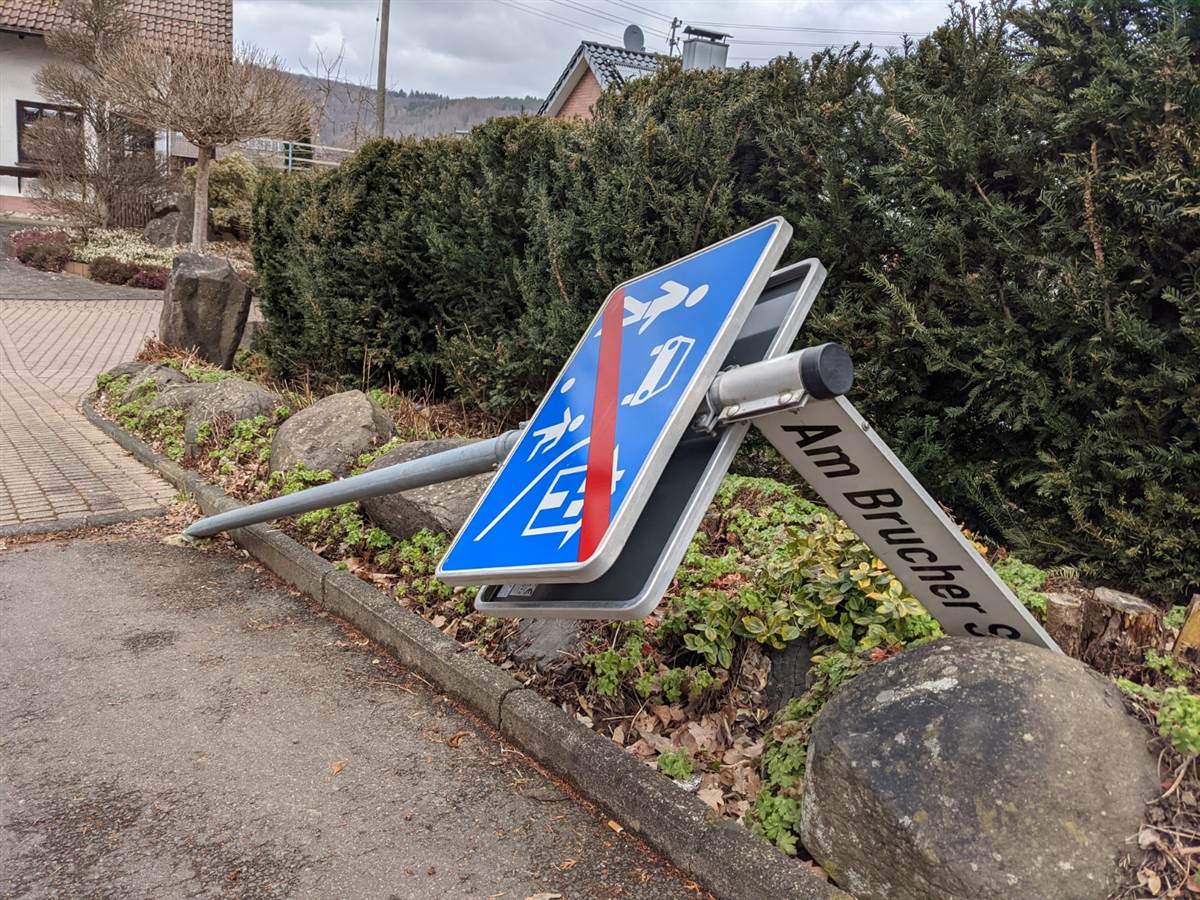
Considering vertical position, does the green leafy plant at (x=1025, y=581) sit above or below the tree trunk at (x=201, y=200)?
below

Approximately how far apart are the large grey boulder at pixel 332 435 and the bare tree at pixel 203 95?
13.9m

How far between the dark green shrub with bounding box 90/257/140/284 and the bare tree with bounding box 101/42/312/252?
332 cm

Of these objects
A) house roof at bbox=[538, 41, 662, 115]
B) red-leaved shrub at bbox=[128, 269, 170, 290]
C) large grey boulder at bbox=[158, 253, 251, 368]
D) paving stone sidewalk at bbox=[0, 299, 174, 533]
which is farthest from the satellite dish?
large grey boulder at bbox=[158, 253, 251, 368]

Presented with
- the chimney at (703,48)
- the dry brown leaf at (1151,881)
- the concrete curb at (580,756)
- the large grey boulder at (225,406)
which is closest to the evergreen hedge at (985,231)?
the dry brown leaf at (1151,881)

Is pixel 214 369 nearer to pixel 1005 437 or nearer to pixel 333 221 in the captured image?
pixel 333 221

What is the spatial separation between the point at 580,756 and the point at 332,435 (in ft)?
12.1

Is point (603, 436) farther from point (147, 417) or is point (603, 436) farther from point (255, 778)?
point (147, 417)

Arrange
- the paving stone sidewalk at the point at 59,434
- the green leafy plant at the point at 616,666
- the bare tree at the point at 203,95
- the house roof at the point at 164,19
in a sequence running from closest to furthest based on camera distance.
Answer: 1. the green leafy plant at the point at 616,666
2. the paving stone sidewalk at the point at 59,434
3. the bare tree at the point at 203,95
4. the house roof at the point at 164,19

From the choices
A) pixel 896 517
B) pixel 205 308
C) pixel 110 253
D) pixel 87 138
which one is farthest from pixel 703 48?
pixel 87 138

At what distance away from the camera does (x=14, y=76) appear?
27328 mm

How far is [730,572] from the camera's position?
12.2ft

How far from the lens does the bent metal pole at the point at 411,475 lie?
251 centimetres

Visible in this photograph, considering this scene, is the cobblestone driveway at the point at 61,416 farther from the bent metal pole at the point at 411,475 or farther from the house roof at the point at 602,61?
the house roof at the point at 602,61

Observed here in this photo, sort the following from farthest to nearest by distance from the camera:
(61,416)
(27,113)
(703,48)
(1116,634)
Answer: (27,113) → (703,48) → (61,416) → (1116,634)
